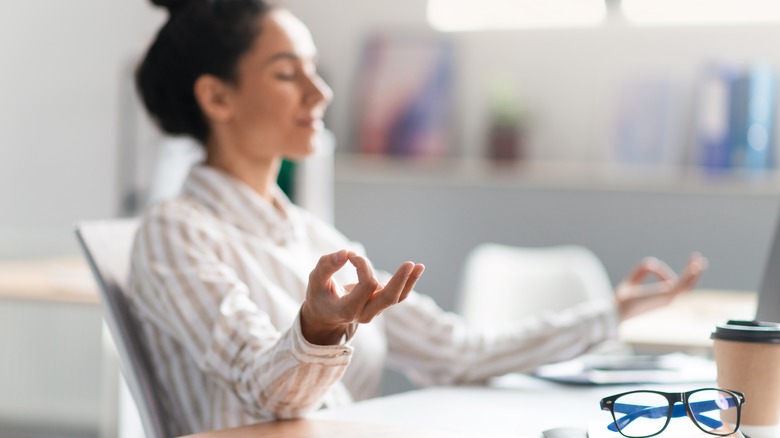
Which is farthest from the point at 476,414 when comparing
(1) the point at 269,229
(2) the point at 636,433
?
(1) the point at 269,229

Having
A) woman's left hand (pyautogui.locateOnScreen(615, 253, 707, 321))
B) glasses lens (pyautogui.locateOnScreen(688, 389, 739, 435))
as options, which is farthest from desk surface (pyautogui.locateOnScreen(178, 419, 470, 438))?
woman's left hand (pyautogui.locateOnScreen(615, 253, 707, 321))

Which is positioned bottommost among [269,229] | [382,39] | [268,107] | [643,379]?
[643,379]

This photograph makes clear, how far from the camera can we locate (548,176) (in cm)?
367

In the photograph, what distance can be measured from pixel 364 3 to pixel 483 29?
51 cm

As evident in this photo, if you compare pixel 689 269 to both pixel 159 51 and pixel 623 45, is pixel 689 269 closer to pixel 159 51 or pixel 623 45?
pixel 159 51

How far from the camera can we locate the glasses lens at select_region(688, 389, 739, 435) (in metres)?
0.93

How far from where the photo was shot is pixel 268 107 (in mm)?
1516

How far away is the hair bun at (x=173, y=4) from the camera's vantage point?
156cm

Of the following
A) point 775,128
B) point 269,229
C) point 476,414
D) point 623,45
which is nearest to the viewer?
point 476,414

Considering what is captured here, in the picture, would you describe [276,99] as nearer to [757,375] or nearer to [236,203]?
[236,203]

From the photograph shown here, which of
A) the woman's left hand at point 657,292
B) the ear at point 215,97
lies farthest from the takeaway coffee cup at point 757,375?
the ear at point 215,97

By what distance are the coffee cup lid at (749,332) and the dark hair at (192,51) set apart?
2.70 ft

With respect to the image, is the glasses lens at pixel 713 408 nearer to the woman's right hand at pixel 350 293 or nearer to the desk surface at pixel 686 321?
the woman's right hand at pixel 350 293

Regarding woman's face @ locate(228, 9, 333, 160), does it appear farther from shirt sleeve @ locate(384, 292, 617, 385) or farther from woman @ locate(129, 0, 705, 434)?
shirt sleeve @ locate(384, 292, 617, 385)
